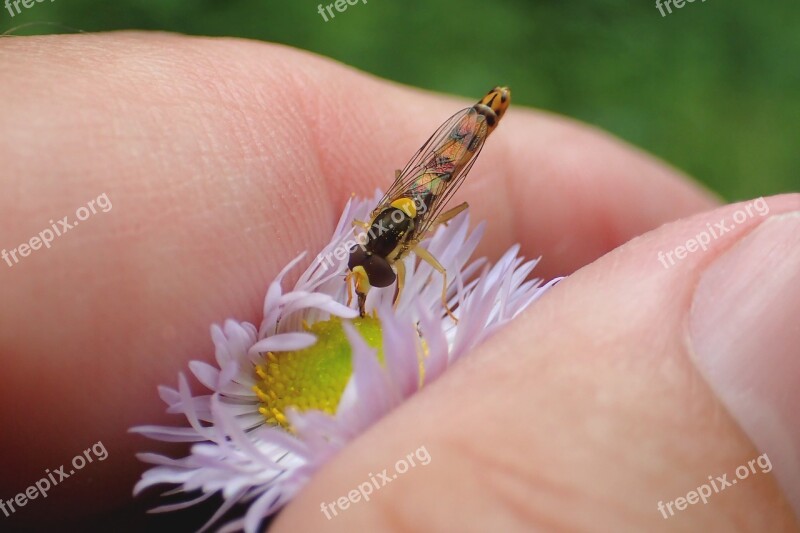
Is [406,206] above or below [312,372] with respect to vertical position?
above

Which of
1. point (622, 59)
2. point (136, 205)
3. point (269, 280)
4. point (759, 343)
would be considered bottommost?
point (759, 343)

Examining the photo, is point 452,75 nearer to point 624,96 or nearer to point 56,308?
point 624,96

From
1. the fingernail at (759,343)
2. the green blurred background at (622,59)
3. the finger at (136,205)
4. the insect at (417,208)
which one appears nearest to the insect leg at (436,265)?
the insect at (417,208)

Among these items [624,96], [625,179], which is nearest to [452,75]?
[624,96]

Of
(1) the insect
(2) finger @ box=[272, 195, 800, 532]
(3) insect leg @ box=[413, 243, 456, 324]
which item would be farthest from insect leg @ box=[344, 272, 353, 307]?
(2) finger @ box=[272, 195, 800, 532]

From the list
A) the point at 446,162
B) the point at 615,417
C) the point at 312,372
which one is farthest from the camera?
the point at 446,162

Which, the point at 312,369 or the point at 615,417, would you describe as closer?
the point at 615,417

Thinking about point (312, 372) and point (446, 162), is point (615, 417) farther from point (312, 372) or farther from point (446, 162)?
point (446, 162)

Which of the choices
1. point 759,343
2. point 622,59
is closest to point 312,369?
point 759,343
